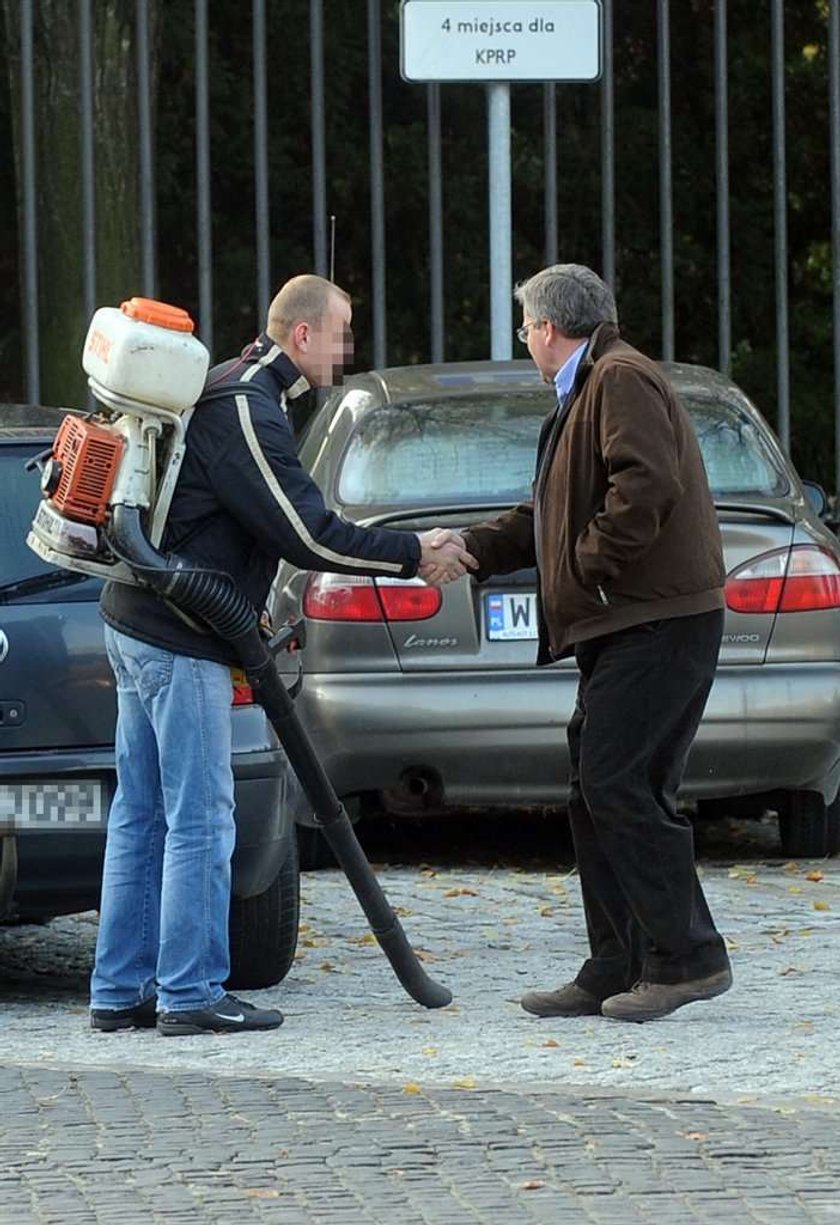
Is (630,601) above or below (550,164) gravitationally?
below

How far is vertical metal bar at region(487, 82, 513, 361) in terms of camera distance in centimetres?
1073

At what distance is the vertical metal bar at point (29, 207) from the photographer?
10609mm

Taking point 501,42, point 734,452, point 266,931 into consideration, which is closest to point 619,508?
point 266,931

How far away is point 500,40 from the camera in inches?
415

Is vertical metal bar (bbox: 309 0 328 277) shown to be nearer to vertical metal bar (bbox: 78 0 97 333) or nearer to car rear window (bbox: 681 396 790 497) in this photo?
vertical metal bar (bbox: 78 0 97 333)

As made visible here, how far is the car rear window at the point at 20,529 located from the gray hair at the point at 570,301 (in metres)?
1.21

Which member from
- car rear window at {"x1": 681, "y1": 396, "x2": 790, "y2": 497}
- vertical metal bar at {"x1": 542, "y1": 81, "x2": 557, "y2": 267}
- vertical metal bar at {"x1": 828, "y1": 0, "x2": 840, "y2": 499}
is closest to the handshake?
car rear window at {"x1": 681, "y1": 396, "x2": 790, "y2": 497}

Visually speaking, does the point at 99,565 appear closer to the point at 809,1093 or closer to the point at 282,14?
the point at 809,1093

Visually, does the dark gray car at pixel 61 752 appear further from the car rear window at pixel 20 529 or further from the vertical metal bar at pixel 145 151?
the vertical metal bar at pixel 145 151

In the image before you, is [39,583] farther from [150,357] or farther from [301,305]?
[301,305]

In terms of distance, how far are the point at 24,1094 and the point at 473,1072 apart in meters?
0.93

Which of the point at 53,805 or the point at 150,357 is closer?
the point at 150,357

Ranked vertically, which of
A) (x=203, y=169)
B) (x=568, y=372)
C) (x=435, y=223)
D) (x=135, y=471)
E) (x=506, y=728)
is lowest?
(x=506, y=728)

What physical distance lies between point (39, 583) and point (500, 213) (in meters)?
4.93
